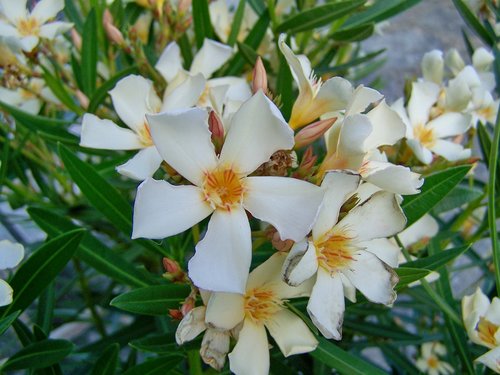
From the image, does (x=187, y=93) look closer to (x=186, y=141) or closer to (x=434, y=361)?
(x=186, y=141)

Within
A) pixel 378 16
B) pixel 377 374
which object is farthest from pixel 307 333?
pixel 378 16

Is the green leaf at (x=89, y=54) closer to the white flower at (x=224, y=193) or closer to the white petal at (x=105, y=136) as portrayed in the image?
the white petal at (x=105, y=136)

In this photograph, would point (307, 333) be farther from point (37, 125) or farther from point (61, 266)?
point (37, 125)

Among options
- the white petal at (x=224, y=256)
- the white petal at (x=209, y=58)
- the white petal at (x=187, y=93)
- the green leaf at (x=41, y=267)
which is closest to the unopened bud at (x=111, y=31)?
the white petal at (x=209, y=58)

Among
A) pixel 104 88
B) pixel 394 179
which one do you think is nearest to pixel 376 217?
pixel 394 179

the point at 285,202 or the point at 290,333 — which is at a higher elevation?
the point at 285,202

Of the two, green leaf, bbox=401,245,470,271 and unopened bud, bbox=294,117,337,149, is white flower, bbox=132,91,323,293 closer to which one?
unopened bud, bbox=294,117,337,149
